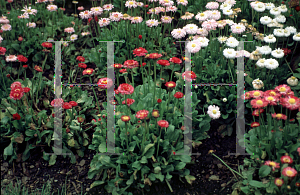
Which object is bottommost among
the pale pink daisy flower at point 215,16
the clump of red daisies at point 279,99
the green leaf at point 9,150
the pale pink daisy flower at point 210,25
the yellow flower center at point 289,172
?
the green leaf at point 9,150

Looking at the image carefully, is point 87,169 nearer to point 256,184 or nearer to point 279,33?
point 256,184

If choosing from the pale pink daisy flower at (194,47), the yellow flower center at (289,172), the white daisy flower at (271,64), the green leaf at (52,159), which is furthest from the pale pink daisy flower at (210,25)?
the green leaf at (52,159)

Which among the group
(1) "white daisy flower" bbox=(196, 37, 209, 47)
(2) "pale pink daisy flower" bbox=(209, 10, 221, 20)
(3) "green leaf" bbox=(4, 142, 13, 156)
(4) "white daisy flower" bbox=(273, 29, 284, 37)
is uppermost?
(2) "pale pink daisy flower" bbox=(209, 10, 221, 20)

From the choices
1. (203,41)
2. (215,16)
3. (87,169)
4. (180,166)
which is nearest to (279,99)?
(180,166)

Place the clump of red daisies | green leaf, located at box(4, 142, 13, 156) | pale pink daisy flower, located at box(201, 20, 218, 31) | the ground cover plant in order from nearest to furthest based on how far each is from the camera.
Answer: the clump of red daisies, the ground cover plant, green leaf, located at box(4, 142, 13, 156), pale pink daisy flower, located at box(201, 20, 218, 31)

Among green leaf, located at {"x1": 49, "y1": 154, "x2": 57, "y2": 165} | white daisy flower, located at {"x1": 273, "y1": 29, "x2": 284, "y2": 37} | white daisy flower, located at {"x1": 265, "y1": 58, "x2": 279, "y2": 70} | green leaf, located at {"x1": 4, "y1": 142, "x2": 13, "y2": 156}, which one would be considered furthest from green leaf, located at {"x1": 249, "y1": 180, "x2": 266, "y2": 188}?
green leaf, located at {"x1": 4, "y1": 142, "x2": 13, "y2": 156}

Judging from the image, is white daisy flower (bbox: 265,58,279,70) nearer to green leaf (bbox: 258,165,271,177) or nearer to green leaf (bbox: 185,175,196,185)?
green leaf (bbox: 258,165,271,177)

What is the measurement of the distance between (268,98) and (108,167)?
5.21 feet

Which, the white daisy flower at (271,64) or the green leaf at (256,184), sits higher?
the white daisy flower at (271,64)

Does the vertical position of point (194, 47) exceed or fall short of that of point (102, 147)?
it exceeds it

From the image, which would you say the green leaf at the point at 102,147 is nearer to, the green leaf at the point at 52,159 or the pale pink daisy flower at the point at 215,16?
the green leaf at the point at 52,159

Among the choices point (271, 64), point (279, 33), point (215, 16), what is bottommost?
point (271, 64)

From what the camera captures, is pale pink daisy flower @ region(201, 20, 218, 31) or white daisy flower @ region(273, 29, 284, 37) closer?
white daisy flower @ region(273, 29, 284, 37)

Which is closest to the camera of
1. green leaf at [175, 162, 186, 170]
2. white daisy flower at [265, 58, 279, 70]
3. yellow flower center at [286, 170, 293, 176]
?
yellow flower center at [286, 170, 293, 176]
